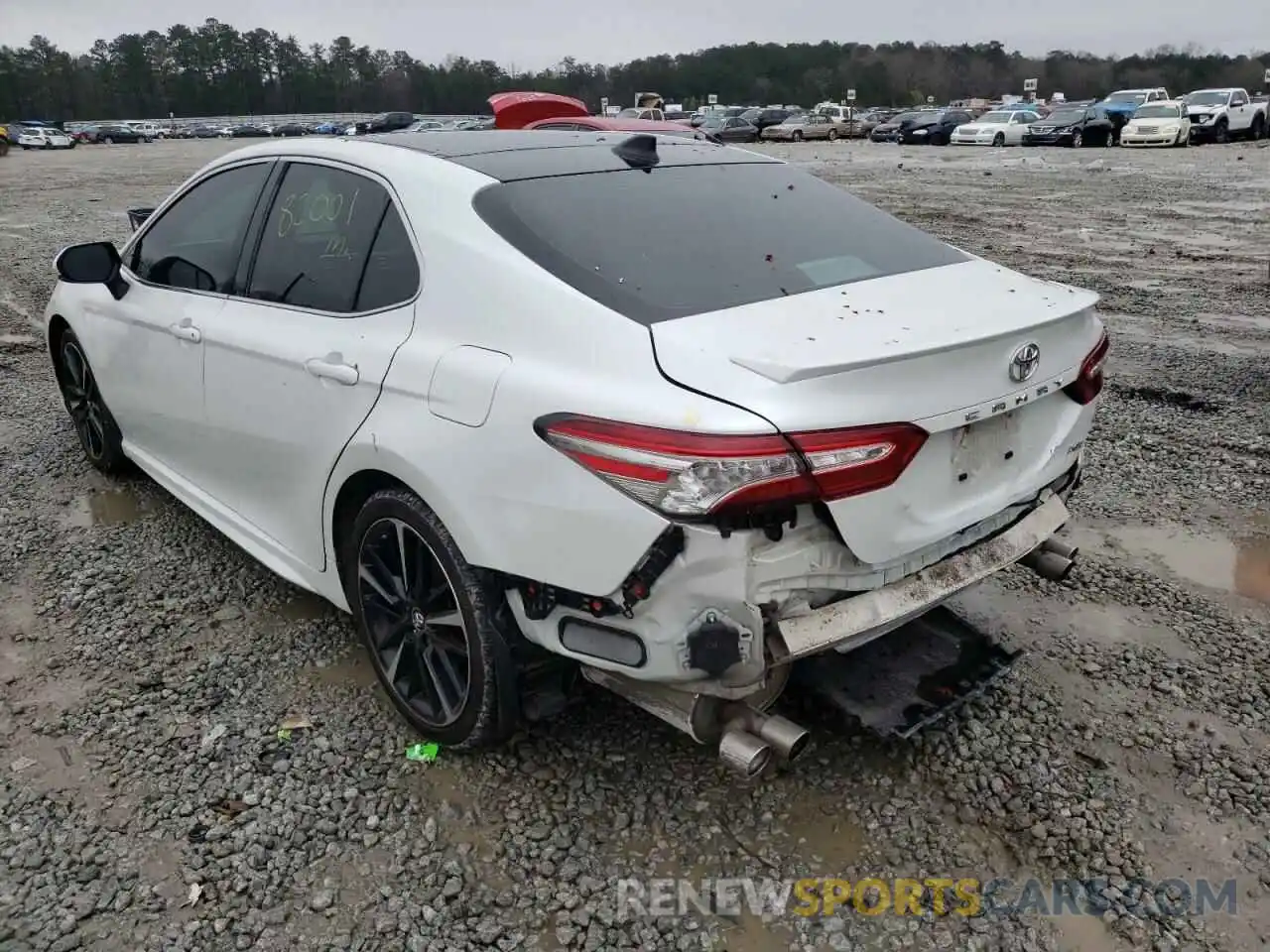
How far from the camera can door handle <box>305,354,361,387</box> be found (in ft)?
9.29

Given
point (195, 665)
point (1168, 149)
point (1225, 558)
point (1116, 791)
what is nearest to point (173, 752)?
point (195, 665)

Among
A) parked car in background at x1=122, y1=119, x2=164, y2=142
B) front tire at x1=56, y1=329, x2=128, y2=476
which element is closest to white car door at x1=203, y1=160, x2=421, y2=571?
front tire at x1=56, y1=329, x2=128, y2=476

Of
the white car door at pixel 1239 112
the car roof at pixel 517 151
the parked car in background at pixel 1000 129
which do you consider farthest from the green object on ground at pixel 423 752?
the white car door at pixel 1239 112

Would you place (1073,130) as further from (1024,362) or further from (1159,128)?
(1024,362)

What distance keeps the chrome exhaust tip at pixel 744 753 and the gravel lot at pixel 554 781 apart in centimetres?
34

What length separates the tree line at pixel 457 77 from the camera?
104m

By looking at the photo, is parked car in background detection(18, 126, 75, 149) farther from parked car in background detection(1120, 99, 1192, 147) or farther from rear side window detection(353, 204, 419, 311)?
rear side window detection(353, 204, 419, 311)

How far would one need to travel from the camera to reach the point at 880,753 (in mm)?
2918

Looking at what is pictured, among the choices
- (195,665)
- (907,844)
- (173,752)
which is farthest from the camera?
(195,665)

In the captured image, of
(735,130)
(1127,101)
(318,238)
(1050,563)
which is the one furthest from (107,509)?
(1127,101)

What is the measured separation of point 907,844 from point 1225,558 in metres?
2.37

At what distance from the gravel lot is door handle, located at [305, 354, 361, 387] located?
1.07 metres

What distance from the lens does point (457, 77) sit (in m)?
113

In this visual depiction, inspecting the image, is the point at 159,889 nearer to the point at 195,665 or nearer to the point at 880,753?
the point at 195,665
